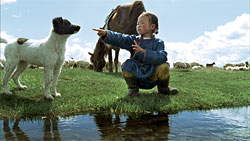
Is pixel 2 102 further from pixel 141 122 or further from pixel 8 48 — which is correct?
pixel 141 122

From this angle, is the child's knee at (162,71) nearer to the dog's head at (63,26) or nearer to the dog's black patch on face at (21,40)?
the dog's head at (63,26)

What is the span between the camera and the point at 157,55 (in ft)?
16.1

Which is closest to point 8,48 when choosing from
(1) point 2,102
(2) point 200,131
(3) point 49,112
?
(1) point 2,102

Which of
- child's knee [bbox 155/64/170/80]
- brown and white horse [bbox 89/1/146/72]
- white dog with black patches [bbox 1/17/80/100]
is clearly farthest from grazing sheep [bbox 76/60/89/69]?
child's knee [bbox 155/64/170/80]

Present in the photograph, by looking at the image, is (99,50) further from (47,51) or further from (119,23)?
(47,51)

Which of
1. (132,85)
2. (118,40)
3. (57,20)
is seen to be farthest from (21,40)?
(132,85)

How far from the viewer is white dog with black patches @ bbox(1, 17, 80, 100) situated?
5051 millimetres

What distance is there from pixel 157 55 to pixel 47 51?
2.22m

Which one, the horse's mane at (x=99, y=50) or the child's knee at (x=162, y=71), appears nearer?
the child's knee at (x=162, y=71)

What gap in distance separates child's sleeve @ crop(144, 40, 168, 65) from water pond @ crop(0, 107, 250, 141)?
1.15 m

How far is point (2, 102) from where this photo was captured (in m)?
5.17

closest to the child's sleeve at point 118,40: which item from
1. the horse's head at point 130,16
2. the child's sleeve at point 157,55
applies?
the child's sleeve at point 157,55

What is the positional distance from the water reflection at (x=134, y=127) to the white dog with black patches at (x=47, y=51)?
5.72ft

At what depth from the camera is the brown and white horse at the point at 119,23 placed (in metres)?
11.9
